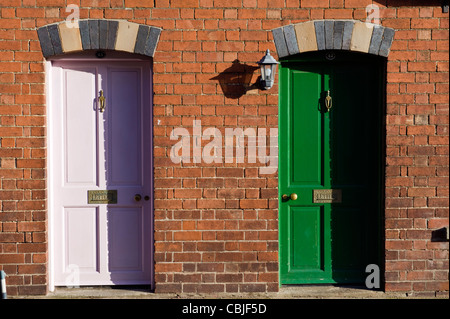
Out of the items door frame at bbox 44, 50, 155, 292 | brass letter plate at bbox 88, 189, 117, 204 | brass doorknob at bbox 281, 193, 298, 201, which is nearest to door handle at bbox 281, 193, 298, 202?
brass doorknob at bbox 281, 193, 298, 201

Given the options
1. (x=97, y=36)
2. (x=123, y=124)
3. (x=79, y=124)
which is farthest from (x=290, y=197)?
(x=97, y=36)

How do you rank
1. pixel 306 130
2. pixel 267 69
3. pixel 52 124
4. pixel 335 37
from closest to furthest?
pixel 267 69 → pixel 335 37 → pixel 52 124 → pixel 306 130

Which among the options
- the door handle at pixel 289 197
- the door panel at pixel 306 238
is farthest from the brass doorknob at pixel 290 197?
the door panel at pixel 306 238

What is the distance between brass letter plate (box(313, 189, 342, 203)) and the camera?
5781mm

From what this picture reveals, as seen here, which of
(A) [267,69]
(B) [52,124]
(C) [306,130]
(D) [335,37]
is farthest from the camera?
(C) [306,130]

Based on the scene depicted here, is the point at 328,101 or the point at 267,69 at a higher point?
the point at 267,69

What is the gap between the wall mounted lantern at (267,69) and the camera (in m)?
5.31

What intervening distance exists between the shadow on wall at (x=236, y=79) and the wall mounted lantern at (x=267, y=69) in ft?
0.52

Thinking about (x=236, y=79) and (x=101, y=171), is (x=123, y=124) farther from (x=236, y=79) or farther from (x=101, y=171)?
(x=236, y=79)

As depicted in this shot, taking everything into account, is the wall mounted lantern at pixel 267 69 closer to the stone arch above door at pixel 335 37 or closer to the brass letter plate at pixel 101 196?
the stone arch above door at pixel 335 37

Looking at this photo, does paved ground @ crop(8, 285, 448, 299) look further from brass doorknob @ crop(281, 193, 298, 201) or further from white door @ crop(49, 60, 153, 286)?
brass doorknob @ crop(281, 193, 298, 201)

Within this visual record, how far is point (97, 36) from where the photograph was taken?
543cm

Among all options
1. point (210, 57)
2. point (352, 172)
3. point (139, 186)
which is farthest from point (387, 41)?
point (139, 186)

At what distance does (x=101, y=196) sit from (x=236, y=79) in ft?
6.09
